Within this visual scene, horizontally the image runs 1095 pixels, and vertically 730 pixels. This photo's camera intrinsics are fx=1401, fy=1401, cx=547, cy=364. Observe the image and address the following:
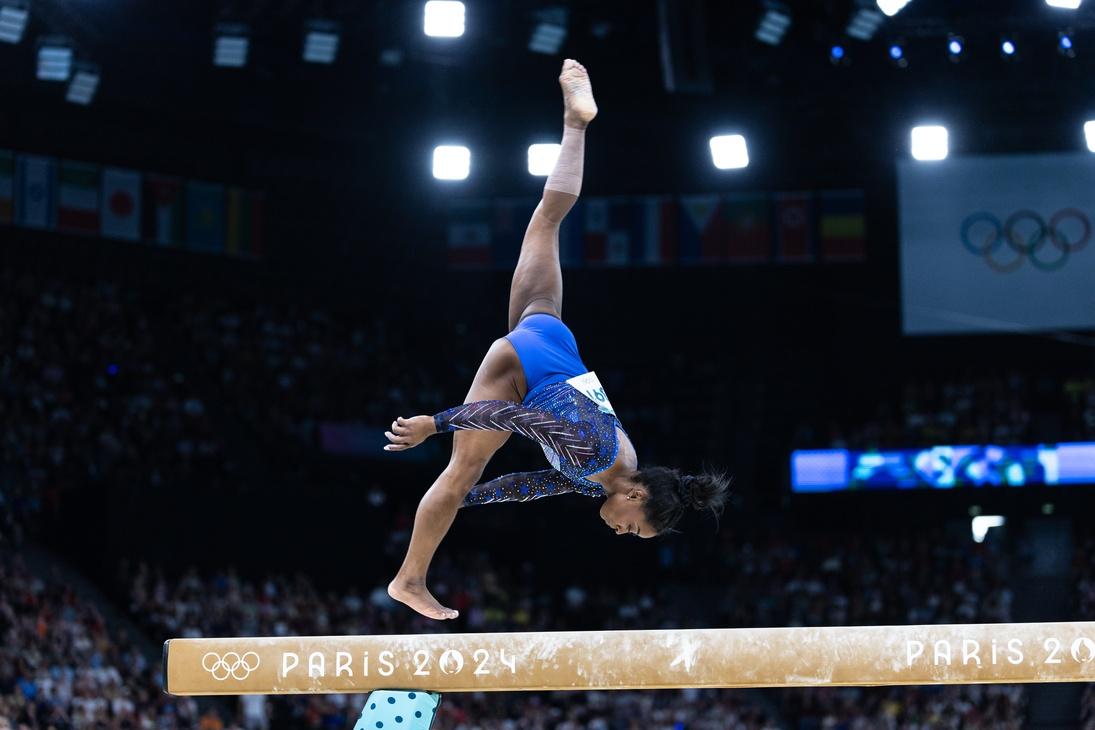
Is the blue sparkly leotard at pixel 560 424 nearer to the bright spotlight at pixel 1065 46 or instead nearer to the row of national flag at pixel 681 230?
the bright spotlight at pixel 1065 46

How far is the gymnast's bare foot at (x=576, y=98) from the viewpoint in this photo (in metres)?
5.83

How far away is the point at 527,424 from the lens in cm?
518

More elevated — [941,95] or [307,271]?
[941,95]

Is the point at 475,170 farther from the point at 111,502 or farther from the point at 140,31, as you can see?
the point at 111,502

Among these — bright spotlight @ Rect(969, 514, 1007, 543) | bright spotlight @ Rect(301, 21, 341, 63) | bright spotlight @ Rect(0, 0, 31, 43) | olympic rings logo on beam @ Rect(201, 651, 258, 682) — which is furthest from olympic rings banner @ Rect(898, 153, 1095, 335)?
olympic rings logo on beam @ Rect(201, 651, 258, 682)

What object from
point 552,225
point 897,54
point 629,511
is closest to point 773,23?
point 897,54

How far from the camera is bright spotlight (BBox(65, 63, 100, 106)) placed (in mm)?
15932

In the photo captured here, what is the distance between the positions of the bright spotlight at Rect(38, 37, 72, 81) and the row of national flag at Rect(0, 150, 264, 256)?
4.81m

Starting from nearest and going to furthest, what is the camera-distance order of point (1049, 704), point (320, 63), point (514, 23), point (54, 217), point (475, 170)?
point (514, 23), point (1049, 704), point (320, 63), point (54, 217), point (475, 170)

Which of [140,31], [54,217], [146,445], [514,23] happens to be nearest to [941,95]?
[514,23]

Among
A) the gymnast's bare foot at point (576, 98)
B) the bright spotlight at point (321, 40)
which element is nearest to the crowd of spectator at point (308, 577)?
the bright spotlight at point (321, 40)

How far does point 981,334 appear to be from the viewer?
22.1 metres

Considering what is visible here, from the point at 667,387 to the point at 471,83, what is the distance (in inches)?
274

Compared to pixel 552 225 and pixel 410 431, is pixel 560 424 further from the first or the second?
pixel 552 225
